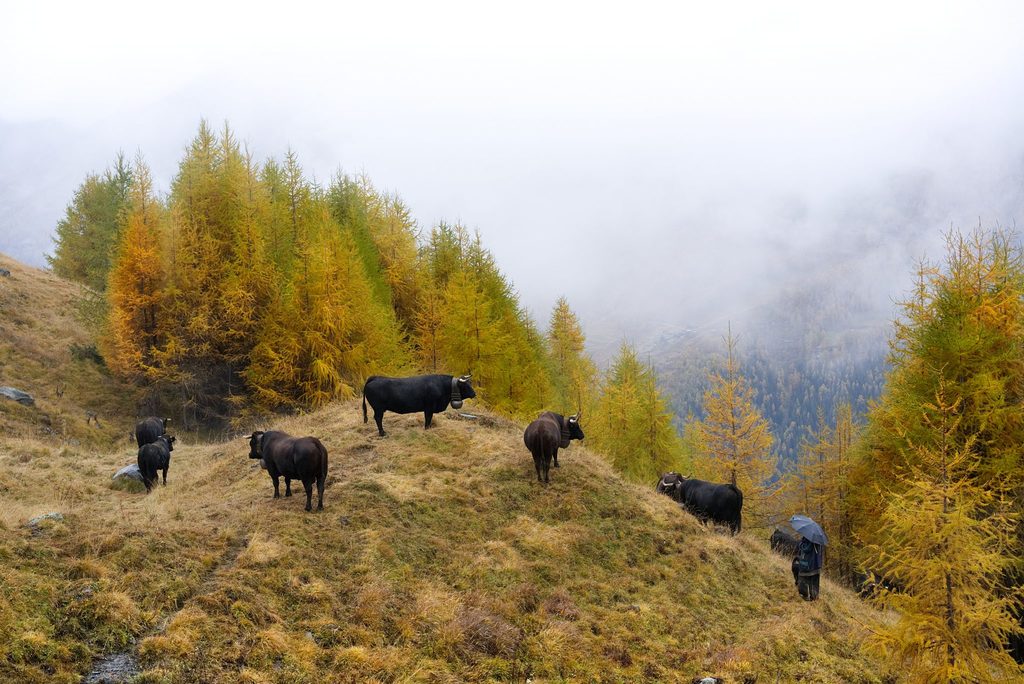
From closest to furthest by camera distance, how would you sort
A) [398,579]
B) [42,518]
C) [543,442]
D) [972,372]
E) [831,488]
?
[42,518]
[398,579]
[543,442]
[972,372]
[831,488]

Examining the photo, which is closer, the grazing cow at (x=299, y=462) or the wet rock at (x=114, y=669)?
the wet rock at (x=114, y=669)

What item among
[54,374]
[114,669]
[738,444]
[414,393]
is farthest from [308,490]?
[738,444]

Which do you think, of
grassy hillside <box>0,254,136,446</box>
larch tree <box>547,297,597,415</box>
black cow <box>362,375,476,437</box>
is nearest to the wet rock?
black cow <box>362,375,476,437</box>

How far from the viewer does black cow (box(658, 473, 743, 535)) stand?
20000mm

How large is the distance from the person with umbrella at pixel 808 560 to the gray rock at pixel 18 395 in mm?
29656

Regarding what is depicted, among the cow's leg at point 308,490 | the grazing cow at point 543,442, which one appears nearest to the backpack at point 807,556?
the grazing cow at point 543,442

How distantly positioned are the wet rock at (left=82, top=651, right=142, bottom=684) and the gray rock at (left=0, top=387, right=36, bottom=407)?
22.7m

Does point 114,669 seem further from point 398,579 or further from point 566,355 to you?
point 566,355

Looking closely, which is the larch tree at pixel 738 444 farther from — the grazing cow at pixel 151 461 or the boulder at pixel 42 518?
the boulder at pixel 42 518

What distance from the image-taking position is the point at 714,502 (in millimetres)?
20203

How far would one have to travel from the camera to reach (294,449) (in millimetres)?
13062

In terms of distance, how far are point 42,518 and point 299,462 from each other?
4.51m

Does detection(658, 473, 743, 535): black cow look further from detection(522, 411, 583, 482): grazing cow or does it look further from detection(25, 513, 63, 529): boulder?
detection(25, 513, 63, 529): boulder

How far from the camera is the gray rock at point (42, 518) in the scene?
9742 mm
